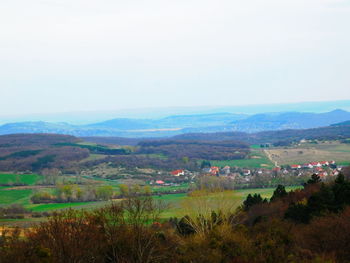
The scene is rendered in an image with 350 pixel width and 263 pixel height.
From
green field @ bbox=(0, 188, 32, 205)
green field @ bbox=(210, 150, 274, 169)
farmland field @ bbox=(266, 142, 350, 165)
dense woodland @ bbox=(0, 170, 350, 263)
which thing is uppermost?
dense woodland @ bbox=(0, 170, 350, 263)

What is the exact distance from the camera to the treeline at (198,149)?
10341 centimetres

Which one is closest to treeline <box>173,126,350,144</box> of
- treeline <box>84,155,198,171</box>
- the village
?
the village

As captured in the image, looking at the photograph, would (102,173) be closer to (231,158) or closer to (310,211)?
(231,158)

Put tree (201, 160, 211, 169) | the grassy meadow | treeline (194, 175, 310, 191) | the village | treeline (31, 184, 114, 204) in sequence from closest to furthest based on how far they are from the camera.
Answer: the grassy meadow → treeline (31, 184, 114, 204) → treeline (194, 175, 310, 191) → the village → tree (201, 160, 211, 169)

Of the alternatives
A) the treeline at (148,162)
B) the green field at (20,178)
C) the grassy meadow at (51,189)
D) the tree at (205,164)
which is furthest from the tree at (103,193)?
the tree at (205,164)

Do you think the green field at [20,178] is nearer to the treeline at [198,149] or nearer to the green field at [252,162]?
the treeline at [198,149]

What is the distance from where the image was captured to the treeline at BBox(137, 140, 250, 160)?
10341 centimetres

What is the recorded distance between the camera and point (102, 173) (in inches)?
3423

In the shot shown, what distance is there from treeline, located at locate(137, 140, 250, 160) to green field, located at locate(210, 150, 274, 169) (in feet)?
9.84

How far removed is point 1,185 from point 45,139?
215 feet

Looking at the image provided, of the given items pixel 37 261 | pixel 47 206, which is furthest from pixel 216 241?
pixel 47 206

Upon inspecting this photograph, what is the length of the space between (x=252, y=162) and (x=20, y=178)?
4526 cm

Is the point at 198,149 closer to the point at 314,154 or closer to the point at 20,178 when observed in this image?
the point at 314,154

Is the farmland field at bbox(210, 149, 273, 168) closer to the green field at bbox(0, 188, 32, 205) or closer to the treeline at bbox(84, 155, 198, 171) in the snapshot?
the treeline at bbox(84, 155, 198, 171)
